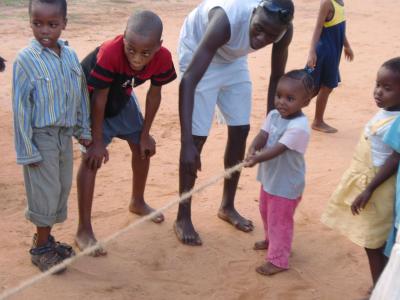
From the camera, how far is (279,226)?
346 centimetres

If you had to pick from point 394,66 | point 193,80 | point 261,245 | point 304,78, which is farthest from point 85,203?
point 394,66

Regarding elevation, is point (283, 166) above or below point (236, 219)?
above

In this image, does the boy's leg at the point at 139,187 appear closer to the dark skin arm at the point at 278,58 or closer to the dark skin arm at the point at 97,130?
the dark skin arm at the point at 97,130

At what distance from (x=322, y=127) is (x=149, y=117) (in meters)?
2.89

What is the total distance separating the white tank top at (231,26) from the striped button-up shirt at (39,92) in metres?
0.82

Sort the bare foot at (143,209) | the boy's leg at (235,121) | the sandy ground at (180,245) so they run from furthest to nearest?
the bare foot at (143,209), the boy's leg at (235,121), the sandy ground at (180,245)

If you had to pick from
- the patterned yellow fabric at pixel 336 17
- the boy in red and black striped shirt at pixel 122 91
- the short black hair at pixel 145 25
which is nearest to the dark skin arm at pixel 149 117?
the boy in red and black striped shirt at pixel 122 91

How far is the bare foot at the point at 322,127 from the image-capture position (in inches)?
240

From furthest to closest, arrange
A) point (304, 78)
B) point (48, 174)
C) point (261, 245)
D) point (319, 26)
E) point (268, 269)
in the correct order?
point (319, 26) → point (261, 245) → point (268, 269) → point (304, 78) → point (48, 174)

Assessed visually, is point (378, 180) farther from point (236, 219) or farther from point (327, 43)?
point (327, 43)

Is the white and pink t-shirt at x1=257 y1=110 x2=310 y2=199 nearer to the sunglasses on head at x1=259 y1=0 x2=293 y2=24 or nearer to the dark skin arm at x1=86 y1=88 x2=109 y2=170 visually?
the sunglasses on head at x1=259 y1=0 x2=293 y2=24

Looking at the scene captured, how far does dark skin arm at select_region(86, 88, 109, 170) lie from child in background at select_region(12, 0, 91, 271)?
6 cm

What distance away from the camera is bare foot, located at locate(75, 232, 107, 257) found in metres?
3.57

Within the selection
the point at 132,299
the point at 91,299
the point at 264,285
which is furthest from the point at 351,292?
the point at 91,299
